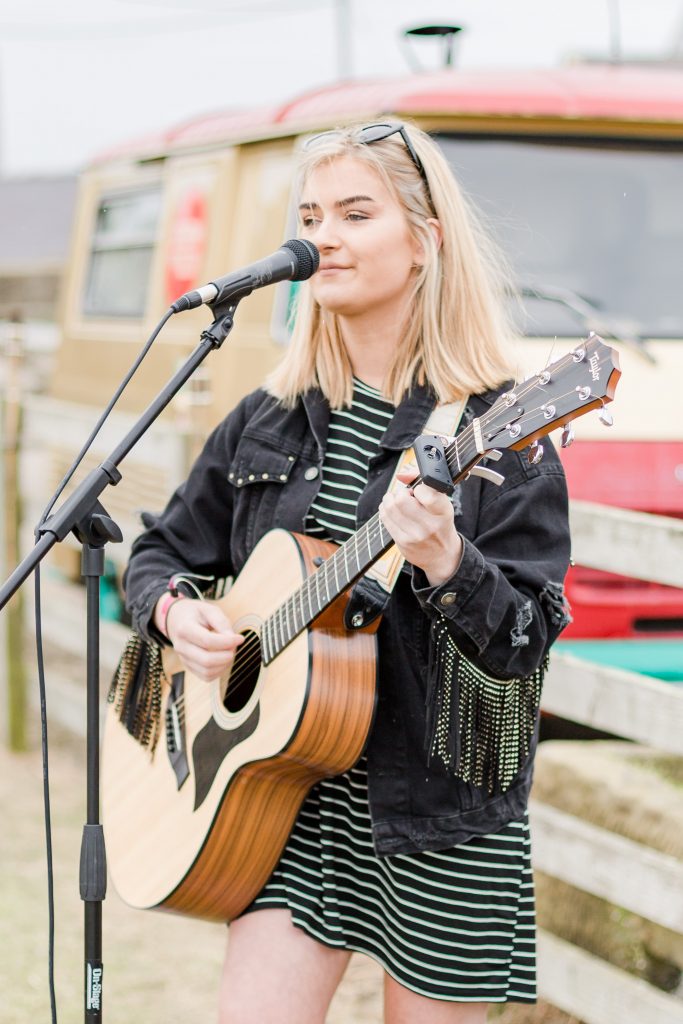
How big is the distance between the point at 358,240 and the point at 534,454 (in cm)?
51

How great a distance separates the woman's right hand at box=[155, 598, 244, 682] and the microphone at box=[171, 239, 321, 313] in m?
0.59

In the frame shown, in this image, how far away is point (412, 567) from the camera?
189cm

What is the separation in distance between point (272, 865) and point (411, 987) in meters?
0.32

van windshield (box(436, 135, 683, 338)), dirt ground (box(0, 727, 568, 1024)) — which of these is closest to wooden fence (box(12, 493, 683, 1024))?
dirt ground (box(0, 727, 568, 1024))

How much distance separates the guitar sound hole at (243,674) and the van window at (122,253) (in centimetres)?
384

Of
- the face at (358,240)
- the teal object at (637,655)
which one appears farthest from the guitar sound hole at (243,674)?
the teal object at (637,655)

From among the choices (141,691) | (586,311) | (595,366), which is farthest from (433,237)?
(586,311)

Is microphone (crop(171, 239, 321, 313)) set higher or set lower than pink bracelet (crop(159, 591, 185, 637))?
higher

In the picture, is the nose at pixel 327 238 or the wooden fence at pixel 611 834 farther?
the wooden fence at pixel 611 834

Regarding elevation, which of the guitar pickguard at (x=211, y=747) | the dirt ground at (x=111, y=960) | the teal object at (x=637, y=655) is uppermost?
the teal object at (x=637, y=655)

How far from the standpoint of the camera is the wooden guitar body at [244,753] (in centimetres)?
200

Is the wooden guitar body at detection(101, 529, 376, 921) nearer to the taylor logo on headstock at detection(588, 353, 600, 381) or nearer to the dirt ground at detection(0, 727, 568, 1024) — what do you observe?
the taylor logo on headstock at detection(588, 353, 600, 381)

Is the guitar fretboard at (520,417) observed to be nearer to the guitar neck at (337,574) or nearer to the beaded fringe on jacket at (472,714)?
the guitar neck at (337,574)

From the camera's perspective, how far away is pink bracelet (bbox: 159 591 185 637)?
230cm
